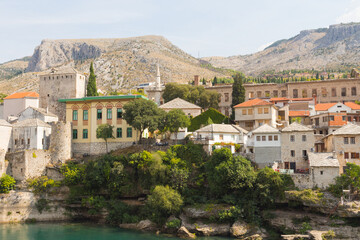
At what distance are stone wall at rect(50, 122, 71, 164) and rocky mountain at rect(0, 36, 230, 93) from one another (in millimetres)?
68171

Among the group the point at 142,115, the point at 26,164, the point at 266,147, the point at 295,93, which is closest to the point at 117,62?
the point at 295,93

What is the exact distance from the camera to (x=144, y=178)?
140 feet

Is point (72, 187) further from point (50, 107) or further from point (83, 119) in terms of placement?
point (50, 107)

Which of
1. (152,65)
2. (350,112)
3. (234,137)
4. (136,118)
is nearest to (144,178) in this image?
(136,118)

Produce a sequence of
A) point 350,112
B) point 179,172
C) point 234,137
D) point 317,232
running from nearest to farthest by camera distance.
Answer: point 317,232
point 179,172
point 234,137
point 350,112

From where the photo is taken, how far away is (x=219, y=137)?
46.5 meters

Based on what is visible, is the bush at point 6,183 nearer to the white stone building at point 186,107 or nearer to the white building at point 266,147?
the white stone building at point 186,107

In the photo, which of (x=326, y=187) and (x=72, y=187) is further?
(x=72, y=187)

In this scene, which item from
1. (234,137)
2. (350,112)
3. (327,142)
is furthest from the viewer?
(350,112)

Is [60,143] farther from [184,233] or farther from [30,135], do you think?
[184,233]

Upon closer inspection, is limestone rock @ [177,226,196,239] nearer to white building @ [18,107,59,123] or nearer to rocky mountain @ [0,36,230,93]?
white building @ [18,107,59,123]

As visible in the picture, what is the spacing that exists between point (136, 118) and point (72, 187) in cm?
1159

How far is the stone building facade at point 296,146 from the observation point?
136 ft

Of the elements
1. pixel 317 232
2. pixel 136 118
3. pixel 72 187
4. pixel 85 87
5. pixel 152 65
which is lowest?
pixel 317 232
